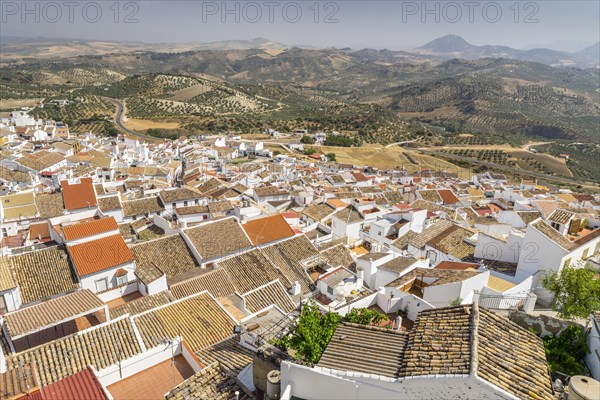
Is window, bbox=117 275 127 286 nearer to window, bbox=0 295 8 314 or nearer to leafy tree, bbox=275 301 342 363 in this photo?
window, bbox=0 295 8 314

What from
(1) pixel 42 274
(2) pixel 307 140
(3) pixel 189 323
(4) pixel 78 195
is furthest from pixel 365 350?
(2) pixel 307 140

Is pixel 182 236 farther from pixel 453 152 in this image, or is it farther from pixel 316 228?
pixel 453 152

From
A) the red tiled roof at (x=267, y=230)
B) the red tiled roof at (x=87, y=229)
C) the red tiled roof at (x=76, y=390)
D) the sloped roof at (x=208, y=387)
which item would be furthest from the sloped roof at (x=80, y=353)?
the red tiled roof at (x=267, y=230)

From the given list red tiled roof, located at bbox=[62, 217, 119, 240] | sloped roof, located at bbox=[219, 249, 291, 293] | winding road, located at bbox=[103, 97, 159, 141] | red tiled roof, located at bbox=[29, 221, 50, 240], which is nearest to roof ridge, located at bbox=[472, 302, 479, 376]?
sloped roof, located at bbox=[219, 249, 291, 293]

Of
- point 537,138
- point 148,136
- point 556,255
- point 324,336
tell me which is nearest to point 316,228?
point 556,255

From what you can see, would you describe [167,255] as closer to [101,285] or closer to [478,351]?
[101,285]

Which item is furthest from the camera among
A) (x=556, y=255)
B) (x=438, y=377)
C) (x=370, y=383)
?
(x=556, y=255)

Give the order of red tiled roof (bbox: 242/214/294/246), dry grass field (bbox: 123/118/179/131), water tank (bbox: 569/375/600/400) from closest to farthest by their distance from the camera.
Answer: water tank (bbox: 569/375/600/400) → red tiled roof (bbox: 242/214/294/246) → dry grass field (bbox: 123/118/179/131)
